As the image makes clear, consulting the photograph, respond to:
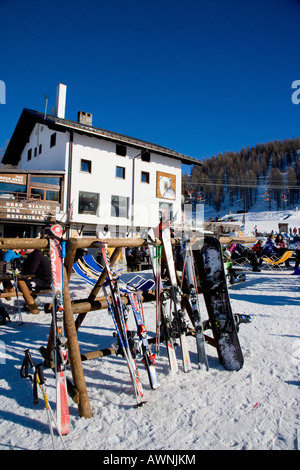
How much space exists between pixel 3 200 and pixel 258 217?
191 ft

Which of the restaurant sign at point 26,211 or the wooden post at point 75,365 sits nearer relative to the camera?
the wooden post at point 75,365

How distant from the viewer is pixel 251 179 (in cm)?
10962

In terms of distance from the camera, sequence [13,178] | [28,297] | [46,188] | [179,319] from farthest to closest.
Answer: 1. [46,188]
2. [13,178]
3. [28,297]
4. [179,319]

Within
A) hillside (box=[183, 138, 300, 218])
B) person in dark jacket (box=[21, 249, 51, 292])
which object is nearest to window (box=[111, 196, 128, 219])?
person in dark jacket (box=[21, 249, 51, 292])

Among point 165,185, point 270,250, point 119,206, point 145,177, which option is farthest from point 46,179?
point 270,250

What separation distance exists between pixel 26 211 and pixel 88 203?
4027mm

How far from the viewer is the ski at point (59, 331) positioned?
219cm

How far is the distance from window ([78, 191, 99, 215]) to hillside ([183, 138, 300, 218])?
7068cm

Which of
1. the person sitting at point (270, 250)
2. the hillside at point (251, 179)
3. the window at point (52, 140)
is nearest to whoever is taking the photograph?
the person sitting at point (270, 250)

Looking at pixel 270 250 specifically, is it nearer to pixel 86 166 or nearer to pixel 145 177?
pixel 145 177

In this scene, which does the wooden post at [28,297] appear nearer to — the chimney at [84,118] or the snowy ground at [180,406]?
the snowy ground at [180,406]

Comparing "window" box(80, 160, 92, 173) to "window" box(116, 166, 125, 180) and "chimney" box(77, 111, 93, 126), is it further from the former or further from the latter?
"chimney" box(77, 111, 93, 126)

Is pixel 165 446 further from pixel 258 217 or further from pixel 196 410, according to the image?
pixel 258 217

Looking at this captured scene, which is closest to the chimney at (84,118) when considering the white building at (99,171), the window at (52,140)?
A: the white building at (99,171)
